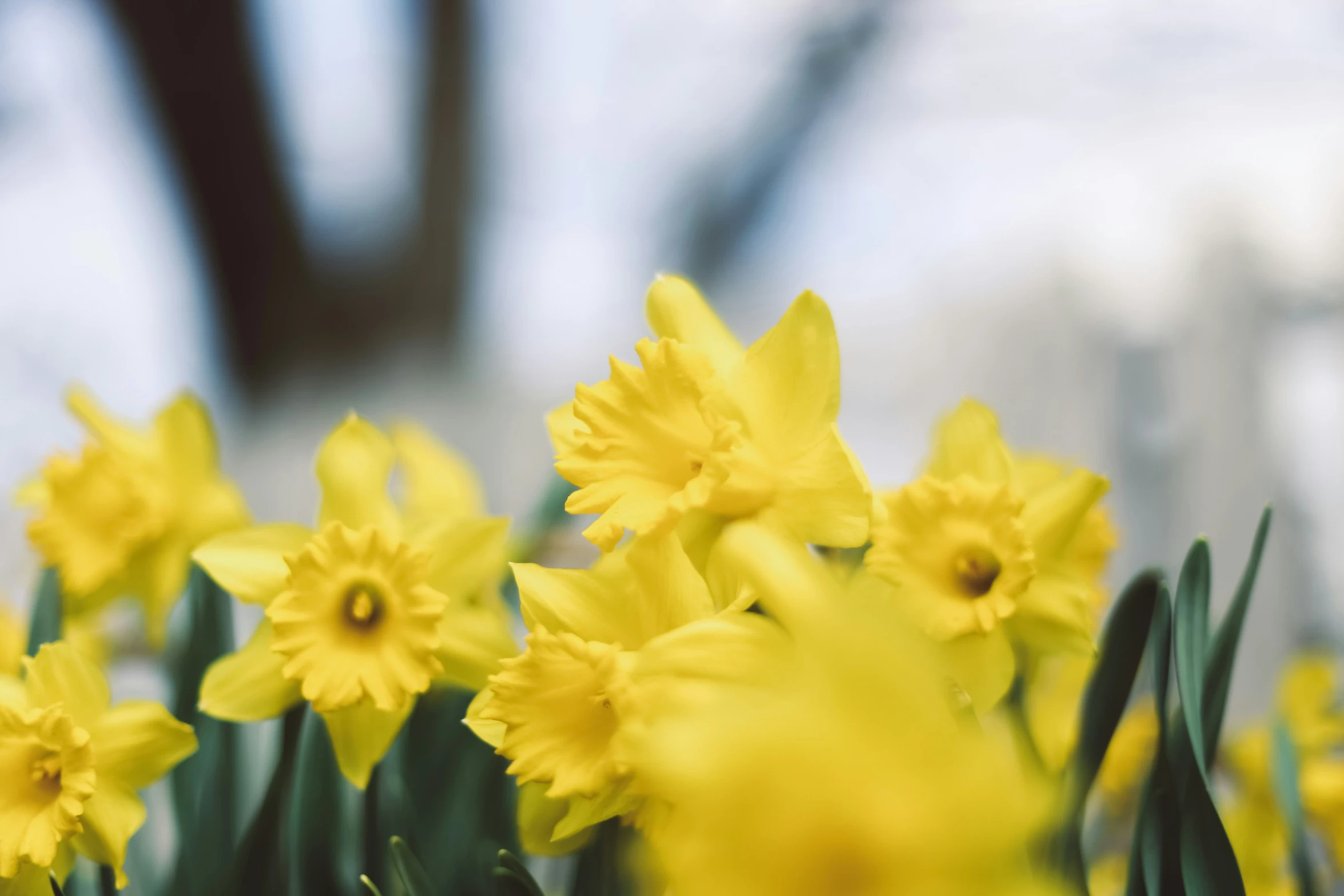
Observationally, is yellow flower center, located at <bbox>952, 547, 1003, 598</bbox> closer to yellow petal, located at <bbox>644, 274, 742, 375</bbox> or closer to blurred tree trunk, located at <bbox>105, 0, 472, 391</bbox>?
yellow petal, located at <bbox>644, 274, 742, 375</bbox>

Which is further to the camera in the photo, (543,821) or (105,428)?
(105,428)

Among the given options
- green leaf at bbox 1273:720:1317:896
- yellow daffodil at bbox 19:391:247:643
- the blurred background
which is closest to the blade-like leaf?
green leaf at bbox 1273:720:1317:896

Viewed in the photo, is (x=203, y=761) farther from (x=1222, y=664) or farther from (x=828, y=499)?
(x=1222, y=664)

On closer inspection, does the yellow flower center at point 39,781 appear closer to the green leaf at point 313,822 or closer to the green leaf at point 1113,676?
the green leaf at point 313,822

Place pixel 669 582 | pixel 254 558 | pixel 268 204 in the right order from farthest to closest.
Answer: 1. pixel 268 204
2. pixel 254 558
3. pixel 669 582

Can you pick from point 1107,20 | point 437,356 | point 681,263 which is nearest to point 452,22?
point 437,356

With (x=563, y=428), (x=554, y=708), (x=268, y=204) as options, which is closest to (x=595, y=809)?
(x=554, y=708)

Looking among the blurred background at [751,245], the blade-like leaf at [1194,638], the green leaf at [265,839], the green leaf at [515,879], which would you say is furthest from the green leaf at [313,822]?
the blurred background at [751,245]
